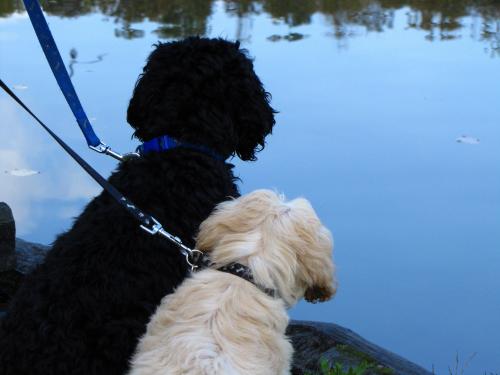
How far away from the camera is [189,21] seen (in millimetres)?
10094

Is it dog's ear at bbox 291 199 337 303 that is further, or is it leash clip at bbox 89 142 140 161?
leash clip at bbox 89 142 140 161

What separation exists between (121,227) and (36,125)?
14.6 ft

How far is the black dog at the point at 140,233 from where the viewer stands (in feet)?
10.9

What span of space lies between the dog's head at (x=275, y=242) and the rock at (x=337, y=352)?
1.30m

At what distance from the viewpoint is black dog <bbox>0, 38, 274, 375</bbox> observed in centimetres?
332

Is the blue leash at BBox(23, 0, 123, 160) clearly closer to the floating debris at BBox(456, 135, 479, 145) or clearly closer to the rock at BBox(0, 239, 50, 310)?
the rock at BBox(0, 239, 50, 310)

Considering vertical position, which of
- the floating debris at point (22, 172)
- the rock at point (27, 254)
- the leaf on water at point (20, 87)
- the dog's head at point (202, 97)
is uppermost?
the dog's head at point (202, 97)

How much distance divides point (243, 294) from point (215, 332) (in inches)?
7.4

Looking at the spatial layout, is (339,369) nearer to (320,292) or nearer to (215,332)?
(320,292)

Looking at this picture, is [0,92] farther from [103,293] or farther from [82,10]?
[103,293]

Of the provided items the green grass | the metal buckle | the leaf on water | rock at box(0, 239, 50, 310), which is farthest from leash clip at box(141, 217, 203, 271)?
the leaf on water

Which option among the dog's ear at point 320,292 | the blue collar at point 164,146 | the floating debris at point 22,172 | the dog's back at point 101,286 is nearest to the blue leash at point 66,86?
the blue collar at point 164,146

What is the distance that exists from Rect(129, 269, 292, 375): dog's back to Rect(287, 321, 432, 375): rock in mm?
1426

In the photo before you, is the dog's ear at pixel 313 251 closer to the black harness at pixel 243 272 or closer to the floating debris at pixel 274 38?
the black harness at pixel 243 272
